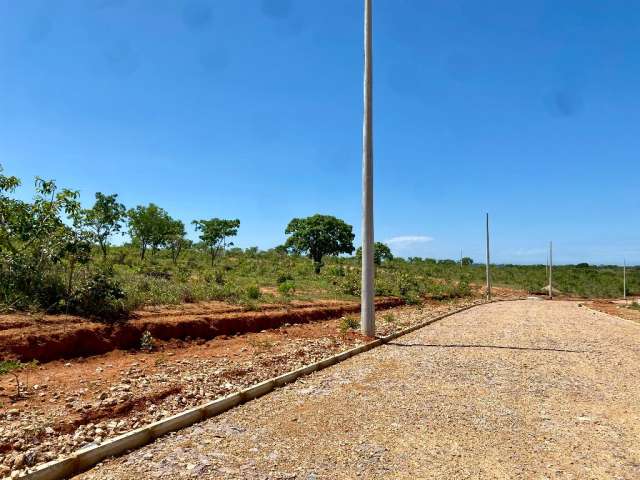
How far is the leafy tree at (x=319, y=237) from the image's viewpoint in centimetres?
3609

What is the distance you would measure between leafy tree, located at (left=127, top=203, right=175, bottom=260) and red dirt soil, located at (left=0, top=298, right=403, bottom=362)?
1516cm

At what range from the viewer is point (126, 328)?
30.5 ft

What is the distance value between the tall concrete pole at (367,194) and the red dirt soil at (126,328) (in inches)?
118

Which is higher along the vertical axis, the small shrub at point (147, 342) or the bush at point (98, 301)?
the bush at point (98, 301)

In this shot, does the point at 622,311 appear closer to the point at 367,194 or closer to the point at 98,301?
the point at 367,194

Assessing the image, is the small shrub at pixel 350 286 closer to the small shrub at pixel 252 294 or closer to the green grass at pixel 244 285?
the green grass at pixel 244 285

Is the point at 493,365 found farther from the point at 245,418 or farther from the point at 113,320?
the point at 113,320

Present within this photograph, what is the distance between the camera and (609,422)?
5.46m

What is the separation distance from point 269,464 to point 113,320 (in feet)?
21.2

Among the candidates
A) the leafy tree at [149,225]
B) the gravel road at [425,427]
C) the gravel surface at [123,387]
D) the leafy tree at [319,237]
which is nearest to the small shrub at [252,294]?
the gravel surface at [123,387]

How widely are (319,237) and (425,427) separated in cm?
3087

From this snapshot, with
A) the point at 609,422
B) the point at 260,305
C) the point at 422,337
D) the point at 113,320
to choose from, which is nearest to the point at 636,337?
the point at 422,337

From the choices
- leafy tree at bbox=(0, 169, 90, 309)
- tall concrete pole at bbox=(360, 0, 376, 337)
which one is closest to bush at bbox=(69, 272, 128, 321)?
leafy tree at bbox=(0, 169, 90, 309)

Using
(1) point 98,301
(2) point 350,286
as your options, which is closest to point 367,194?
(1) point 98,301
